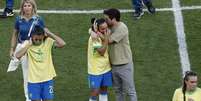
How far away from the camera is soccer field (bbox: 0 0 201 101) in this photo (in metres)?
11.9

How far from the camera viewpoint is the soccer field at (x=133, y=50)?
11891mm

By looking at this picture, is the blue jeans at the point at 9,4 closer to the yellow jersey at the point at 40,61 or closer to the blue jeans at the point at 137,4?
the blue jeans at the point at 137,4

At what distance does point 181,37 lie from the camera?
14.0 meters

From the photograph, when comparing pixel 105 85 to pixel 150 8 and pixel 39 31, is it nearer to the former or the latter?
pixel 39 31

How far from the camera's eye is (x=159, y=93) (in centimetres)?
1166

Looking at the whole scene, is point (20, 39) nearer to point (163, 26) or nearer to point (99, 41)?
point (99, 41)

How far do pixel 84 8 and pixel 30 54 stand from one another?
19.1ft

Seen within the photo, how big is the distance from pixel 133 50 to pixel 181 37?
132cm

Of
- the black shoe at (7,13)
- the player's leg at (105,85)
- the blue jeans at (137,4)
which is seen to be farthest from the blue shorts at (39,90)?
the black shoe at (7,13)

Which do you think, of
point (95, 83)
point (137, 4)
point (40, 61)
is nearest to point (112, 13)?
point (95, 83)

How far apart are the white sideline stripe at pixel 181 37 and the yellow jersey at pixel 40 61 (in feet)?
11.7

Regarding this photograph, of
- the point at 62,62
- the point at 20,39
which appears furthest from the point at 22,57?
the point at 62,62

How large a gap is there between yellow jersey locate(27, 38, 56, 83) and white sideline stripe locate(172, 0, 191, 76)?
3553 mm

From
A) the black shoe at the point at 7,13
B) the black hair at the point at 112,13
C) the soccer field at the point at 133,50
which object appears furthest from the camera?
the black shoe at the point at 7,13
